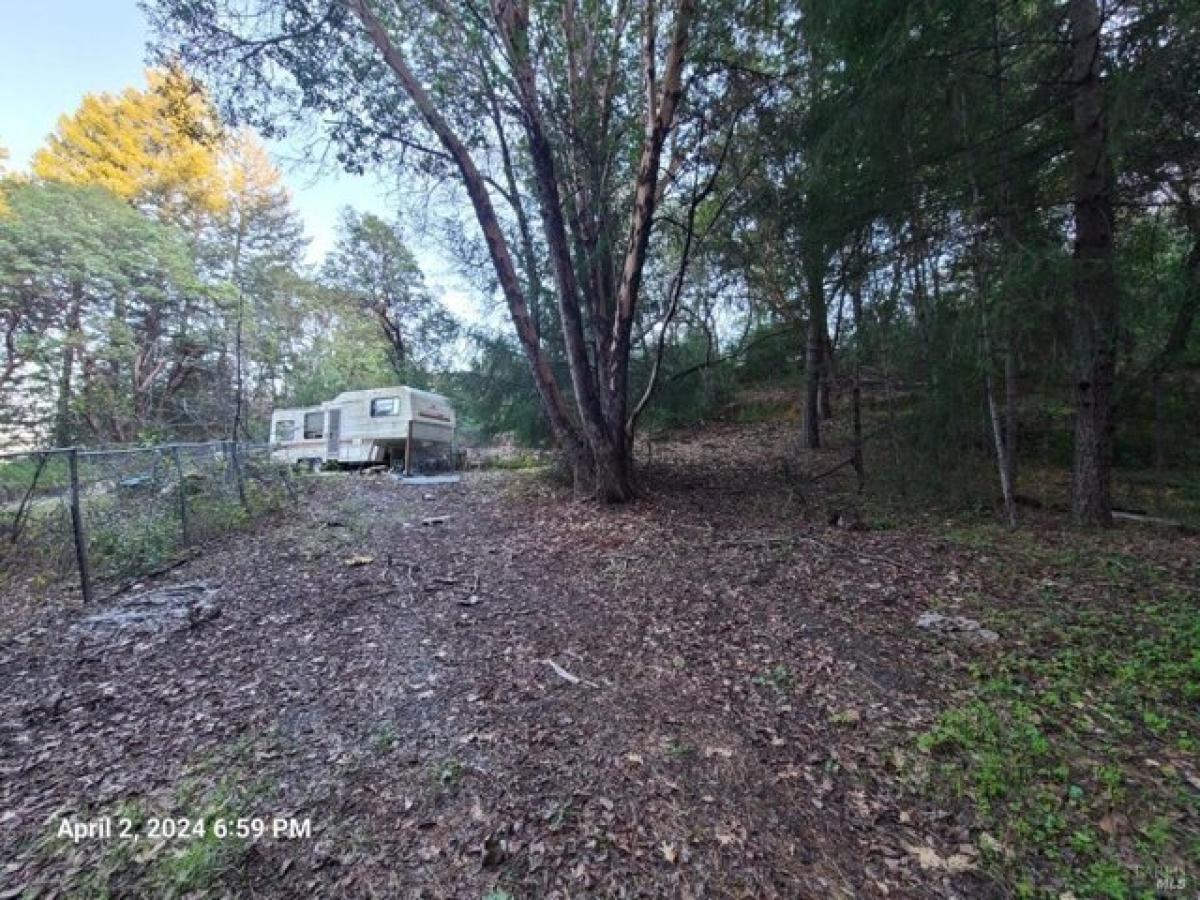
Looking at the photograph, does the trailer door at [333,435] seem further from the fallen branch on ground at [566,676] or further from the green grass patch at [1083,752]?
the green grass patch at [1083,752]

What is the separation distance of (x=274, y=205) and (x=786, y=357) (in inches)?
786

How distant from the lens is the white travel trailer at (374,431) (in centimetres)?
1120

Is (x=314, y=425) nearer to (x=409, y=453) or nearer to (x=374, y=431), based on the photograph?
(x=374, y=431)

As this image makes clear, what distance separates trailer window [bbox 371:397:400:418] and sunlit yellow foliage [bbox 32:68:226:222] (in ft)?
25.4

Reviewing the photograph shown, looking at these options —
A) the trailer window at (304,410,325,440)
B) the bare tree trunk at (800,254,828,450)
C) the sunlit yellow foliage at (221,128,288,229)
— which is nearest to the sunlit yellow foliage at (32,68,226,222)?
the sunlit yellow foliage at (221,128,288,229)

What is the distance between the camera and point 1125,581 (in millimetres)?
3045

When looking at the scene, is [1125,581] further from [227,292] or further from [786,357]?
[227,292]

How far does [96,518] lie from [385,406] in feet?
24.3

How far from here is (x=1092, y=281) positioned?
11.9 ft

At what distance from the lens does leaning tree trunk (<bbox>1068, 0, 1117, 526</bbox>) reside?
11.7 ft

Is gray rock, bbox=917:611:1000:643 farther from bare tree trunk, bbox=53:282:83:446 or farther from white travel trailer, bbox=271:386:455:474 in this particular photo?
bare tree trunk, bbox=53:282:83:446

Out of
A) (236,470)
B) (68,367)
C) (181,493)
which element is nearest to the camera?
(181,493)

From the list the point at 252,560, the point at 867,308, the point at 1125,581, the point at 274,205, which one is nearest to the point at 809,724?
the point at 1125,581

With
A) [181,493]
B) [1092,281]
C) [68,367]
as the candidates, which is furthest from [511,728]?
[68,367]
